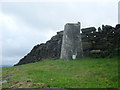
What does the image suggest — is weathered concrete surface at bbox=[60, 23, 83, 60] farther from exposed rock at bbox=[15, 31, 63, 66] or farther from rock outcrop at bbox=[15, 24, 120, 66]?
exposed rock at bbox=[15, 31, 63, 66]

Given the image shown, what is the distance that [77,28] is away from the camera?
719 inches

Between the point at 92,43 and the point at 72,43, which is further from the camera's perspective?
the point at 92,43

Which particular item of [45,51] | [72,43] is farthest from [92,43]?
[45,51]

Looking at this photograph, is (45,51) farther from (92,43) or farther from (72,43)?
(92,43)

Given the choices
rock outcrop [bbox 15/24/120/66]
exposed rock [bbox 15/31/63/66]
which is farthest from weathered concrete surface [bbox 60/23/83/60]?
exposed rock [bbox 15/31/63/66]

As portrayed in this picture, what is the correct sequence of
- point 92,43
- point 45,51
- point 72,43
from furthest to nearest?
point 45,51
point 92,43
point 72,43

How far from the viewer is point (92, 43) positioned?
18.5 metres

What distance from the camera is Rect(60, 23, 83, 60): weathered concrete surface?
17.2 m

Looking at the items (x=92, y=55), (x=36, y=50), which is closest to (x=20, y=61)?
(x=36, y=50)

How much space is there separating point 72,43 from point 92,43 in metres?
3.04

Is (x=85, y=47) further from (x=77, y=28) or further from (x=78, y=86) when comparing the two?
(x=78, y=86)

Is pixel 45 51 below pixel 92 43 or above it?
below

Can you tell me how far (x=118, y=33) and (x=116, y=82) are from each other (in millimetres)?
10395

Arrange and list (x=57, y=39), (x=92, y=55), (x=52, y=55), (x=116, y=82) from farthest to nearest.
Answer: (x=57, y=39) < (x=52, y=55) < (x=92, y=55) < (x=116, y=82)
